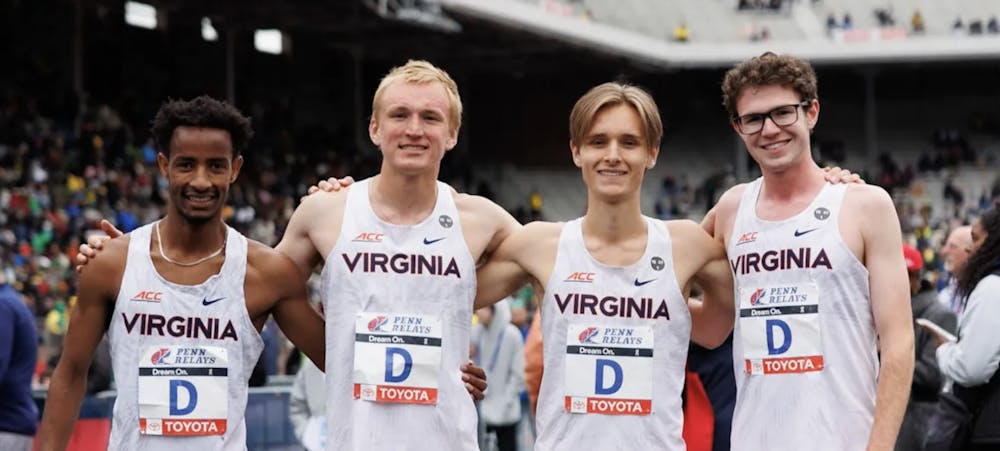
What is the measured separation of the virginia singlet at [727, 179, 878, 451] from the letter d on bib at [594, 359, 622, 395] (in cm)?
42

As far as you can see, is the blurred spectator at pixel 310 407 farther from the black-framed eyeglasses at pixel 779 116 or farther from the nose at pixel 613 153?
the black-framed eyeglasses at pixel 779 116

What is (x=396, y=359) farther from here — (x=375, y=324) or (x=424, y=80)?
(x=424, y=80)

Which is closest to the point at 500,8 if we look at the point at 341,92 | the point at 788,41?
the point at 341,92

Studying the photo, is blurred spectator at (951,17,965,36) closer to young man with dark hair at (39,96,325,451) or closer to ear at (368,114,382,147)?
ear at (368,114,382,147)

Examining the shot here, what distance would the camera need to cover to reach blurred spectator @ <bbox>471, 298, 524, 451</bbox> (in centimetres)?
1195

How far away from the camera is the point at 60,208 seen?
21.4 metres

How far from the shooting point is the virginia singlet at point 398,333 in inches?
206

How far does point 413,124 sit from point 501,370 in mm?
6842

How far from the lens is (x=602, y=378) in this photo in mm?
5164

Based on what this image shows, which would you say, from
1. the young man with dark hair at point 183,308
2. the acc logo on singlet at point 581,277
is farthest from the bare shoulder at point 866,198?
the young man with dark hair at point 183,308

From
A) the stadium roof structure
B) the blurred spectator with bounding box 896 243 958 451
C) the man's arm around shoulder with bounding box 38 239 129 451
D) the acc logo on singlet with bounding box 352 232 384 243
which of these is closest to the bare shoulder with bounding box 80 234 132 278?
the man's arm around shoulder with bounding box 38 239 129 451

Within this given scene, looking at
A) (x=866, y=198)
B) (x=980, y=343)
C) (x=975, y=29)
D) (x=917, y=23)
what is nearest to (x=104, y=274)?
(x=866, y=198)

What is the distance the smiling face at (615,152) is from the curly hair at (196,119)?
121 centimetres

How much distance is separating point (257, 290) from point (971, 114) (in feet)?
124
